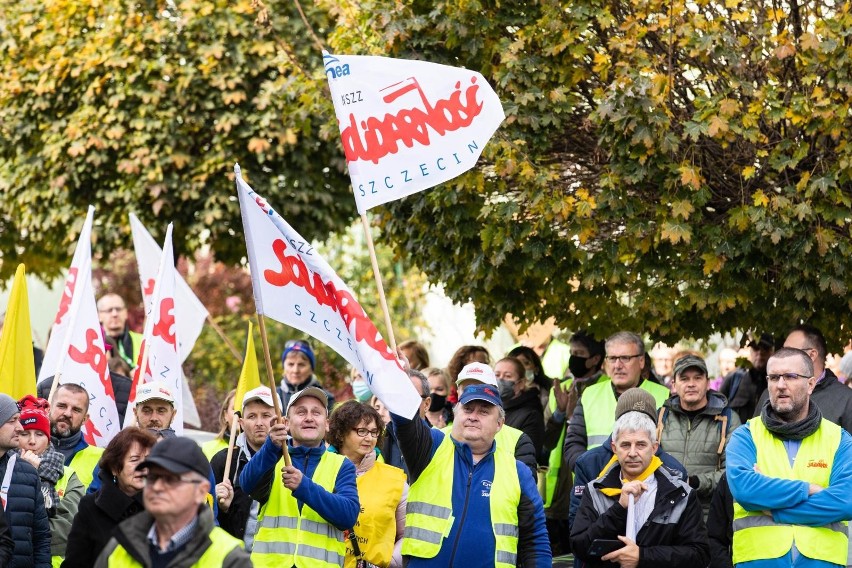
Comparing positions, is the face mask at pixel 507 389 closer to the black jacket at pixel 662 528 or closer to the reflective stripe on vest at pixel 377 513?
the reflective stripe on vest at pixel 377 513

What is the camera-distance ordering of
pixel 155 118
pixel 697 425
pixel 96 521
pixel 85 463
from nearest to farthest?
1. pixel 96 521
2. pixel 85 463
3. pixel 697 425
4. pixel 155 118

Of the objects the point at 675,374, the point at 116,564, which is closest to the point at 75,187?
the point at 675,374

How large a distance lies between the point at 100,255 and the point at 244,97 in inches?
97.1

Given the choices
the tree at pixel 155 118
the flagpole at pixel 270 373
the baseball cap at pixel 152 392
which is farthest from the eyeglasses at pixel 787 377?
the tree at pixel 155 118

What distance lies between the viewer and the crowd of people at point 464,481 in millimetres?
6691

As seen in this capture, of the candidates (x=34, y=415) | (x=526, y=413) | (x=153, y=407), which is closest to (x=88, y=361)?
(x=153, y=407)

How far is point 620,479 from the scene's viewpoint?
287 inches

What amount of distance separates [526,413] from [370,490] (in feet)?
8.13

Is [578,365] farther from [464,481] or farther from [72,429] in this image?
[72,429]

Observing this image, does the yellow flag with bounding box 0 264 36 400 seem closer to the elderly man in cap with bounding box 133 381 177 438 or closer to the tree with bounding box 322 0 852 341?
the elderly man in cap with bounding box 133 381 177 438

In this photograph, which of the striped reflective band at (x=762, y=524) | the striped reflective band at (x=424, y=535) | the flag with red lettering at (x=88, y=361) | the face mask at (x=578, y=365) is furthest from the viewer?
the face mask at (x=578, y=365)

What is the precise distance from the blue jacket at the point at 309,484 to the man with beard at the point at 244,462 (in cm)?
63

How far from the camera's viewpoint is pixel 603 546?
707 cm

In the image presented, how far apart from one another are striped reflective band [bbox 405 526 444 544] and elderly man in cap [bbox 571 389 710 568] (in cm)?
91
